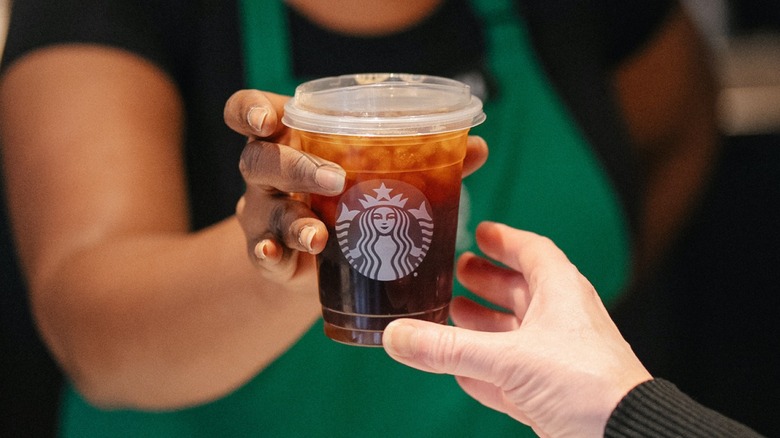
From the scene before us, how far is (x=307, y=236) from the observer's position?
2.32 ft

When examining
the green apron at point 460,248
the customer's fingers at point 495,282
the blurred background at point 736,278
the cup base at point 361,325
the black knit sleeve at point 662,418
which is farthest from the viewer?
the blurred background at point 736,278

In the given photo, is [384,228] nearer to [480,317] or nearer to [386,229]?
[386,229]

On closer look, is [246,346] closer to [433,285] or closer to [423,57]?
[433,285]

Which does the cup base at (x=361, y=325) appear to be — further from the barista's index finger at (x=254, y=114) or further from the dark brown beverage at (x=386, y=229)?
the barista's index finger at (x=254, y=114)

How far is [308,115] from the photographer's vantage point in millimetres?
710

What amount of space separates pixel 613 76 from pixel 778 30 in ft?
2.79

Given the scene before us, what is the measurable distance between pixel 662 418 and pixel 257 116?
42 centimetres

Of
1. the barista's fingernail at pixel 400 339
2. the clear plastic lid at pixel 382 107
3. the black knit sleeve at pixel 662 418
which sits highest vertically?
the clear plastic lid at pixel 382 107

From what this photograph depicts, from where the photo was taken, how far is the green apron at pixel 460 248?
1.17m

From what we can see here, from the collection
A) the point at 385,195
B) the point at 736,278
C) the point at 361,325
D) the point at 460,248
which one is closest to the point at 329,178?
the point at 385,195

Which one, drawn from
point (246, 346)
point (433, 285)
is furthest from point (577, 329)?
point (246, 346)

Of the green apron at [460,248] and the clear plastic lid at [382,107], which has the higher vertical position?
the clear plastic lid at [382,107]

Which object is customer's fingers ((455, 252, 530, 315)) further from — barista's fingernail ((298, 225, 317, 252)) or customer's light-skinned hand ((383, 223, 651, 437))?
barista's fingernail ((298, 225, 317, 252))

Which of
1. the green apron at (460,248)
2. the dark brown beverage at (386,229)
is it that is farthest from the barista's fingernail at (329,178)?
the green apron at (460,248)
